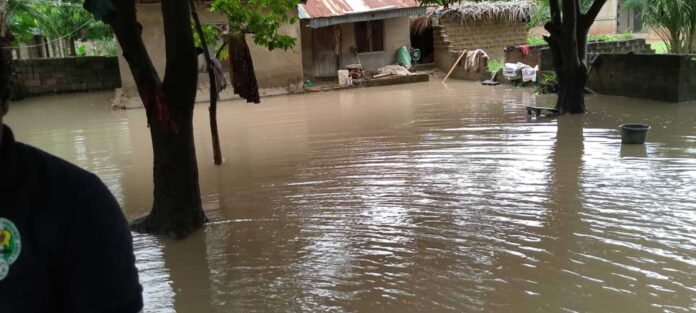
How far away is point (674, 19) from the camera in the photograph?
15.7 metres

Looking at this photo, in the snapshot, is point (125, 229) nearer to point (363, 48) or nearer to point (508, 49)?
point (508, 49)

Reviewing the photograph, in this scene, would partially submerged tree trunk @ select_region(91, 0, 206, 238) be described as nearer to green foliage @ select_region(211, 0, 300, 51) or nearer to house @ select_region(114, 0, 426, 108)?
green foliage @ select_region(211, 0, 300, 51)

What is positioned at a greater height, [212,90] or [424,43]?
[424,43]

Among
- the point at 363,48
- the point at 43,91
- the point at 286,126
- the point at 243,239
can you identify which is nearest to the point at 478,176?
the point at 243,239

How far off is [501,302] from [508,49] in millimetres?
17641

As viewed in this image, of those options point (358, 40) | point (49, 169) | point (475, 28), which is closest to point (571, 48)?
point (475, 28)

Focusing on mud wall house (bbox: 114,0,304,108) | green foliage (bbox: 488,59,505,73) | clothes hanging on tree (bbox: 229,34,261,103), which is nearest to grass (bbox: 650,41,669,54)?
green foliage (bbox: 488,59,505,73)

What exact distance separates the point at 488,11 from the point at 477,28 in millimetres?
790

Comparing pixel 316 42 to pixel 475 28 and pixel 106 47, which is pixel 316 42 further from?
pixel 106 47

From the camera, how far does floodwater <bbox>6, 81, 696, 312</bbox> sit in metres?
4.38

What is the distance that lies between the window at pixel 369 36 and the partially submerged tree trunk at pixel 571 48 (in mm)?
10339

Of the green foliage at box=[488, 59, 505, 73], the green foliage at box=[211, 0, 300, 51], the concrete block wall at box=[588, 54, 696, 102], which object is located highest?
the green foliage at box=[211, 0, 300, 51]

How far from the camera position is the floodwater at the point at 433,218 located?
172 inches

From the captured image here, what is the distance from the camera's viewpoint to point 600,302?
4.05m
